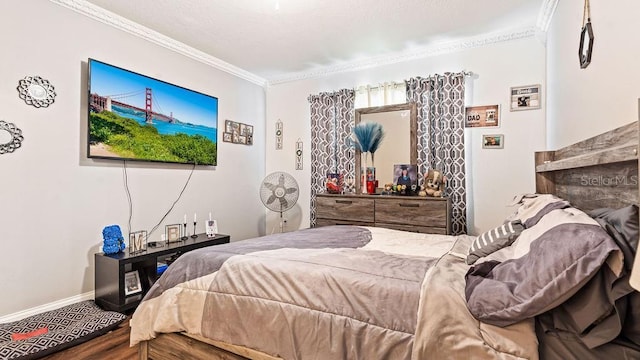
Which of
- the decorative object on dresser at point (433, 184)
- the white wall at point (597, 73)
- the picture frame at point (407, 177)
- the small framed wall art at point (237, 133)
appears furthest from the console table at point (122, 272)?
the white wall at point (597, 73)

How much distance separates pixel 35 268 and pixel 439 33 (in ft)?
13.4

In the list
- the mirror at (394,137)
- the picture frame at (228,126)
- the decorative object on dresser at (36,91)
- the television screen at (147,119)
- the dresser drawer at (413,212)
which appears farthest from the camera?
the picture frame at (228,126)

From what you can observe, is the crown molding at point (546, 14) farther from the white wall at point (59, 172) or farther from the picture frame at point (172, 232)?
the picture frame at point (172, 232)

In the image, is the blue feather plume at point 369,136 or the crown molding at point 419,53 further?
the blue feather plume at point 369,136

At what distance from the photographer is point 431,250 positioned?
A: 1751mm

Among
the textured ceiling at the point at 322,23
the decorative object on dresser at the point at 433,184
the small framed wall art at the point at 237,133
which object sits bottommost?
the decorative object on dresser at the point at 433,184

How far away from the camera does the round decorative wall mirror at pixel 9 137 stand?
2252mm

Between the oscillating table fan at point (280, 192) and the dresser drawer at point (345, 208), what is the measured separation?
38 centimetres

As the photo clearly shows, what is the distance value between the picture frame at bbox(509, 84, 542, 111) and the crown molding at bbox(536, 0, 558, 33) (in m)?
0.52

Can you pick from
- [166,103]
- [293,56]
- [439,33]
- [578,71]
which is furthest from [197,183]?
[578,71]

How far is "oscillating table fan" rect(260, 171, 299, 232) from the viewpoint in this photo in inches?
152

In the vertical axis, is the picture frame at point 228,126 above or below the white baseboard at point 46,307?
above

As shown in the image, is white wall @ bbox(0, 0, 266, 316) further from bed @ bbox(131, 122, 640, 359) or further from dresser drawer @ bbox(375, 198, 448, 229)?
dresser drawer @ bbox(375, 198, 448, 229)

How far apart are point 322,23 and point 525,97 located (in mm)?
2087
